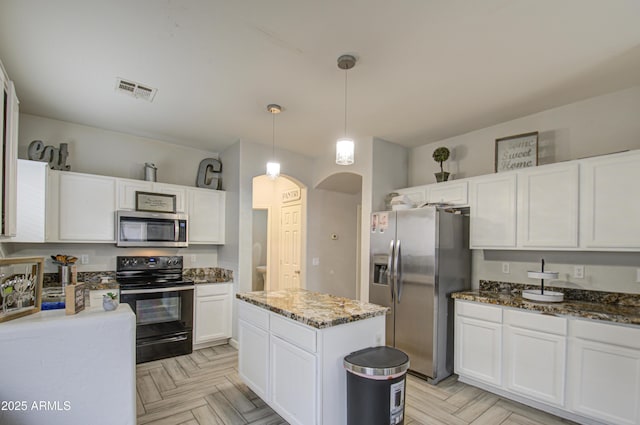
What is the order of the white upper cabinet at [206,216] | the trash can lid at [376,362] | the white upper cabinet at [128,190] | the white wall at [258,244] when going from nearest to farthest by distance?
the trash can lid at [376,362] < the white upper cabinet at [128,190] < the white upper cabinet at [206,216] < the white wall at [258,244]

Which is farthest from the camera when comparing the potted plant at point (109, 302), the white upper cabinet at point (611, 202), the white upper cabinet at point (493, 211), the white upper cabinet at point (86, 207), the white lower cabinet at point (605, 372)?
the white upper cabinet at point (86, 207)

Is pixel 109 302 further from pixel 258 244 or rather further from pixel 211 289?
pixel 258 244

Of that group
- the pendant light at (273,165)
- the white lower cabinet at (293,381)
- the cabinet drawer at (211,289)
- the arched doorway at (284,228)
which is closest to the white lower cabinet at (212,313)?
the cabinet drawer at (211,289)

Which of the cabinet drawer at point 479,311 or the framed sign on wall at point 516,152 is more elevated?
the framed sign on wall at point 516,152

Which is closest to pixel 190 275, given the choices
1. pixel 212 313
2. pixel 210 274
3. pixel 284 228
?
pixel 210 274

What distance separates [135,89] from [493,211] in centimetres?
366

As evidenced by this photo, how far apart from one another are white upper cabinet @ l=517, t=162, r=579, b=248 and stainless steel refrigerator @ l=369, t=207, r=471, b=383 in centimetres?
63

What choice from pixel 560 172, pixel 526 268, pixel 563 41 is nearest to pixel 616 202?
pixel 560 172

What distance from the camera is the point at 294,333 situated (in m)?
2.30

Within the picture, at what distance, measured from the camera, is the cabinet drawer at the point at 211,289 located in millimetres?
4172

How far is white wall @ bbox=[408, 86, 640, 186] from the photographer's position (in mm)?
2834

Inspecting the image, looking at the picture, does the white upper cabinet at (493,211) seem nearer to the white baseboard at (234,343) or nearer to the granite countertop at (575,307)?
the granite countertop at (575,307)

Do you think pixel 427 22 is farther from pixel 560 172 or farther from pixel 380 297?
pixel 380 297

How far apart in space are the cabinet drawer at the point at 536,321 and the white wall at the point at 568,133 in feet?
5.20
